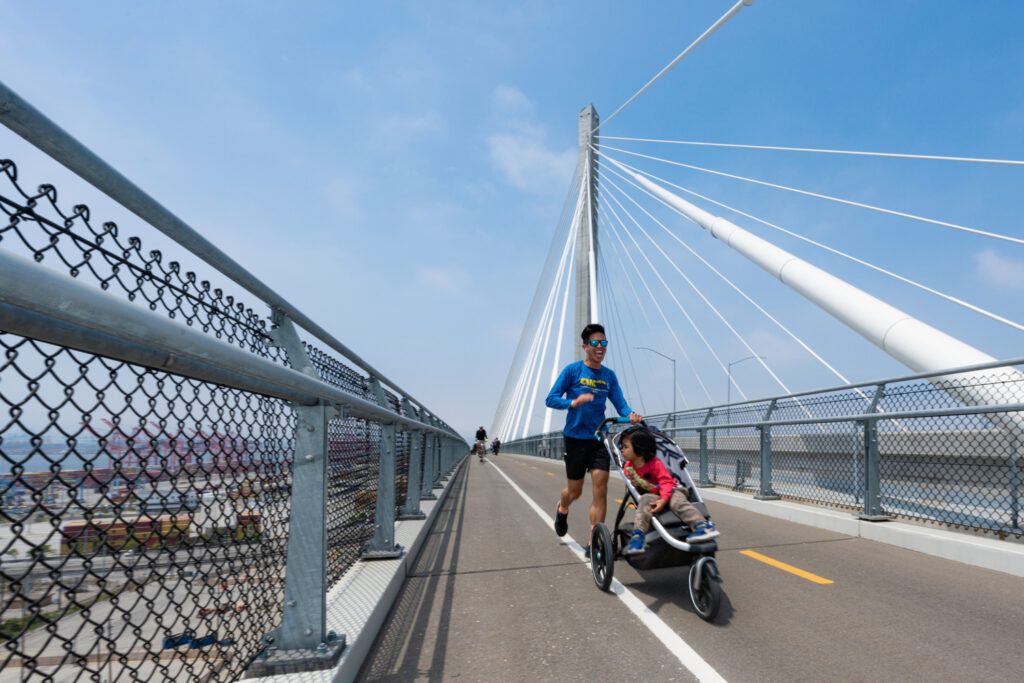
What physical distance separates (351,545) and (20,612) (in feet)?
11.7

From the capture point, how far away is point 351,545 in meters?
4.86

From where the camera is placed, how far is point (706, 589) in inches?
152

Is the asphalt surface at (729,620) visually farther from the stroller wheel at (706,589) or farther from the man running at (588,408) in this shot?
the man running at (588,408)

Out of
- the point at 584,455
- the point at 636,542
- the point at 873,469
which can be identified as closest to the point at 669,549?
the point at 636,542

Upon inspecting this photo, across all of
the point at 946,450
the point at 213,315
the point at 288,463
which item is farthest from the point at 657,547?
the point at 946,450

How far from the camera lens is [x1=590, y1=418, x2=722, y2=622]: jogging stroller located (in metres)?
3.86

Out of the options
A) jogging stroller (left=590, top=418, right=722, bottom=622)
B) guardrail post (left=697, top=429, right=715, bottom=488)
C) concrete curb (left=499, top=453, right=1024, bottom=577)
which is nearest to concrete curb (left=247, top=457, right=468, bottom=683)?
jogging stroller (left=590, top=418, right=722, bottom=622)

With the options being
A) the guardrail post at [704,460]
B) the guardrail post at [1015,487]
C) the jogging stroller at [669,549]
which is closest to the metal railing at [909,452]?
the guardrail post at [1015,487]

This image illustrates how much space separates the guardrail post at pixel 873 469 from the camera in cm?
684

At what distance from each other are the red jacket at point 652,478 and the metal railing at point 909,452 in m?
3.35

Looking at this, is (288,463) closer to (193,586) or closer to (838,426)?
(193,586)

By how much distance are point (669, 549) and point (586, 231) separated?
88.7ft

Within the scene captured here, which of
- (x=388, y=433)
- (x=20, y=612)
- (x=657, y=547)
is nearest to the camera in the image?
(x=20, y=612)

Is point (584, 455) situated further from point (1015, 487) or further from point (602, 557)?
point (1015, 487)
